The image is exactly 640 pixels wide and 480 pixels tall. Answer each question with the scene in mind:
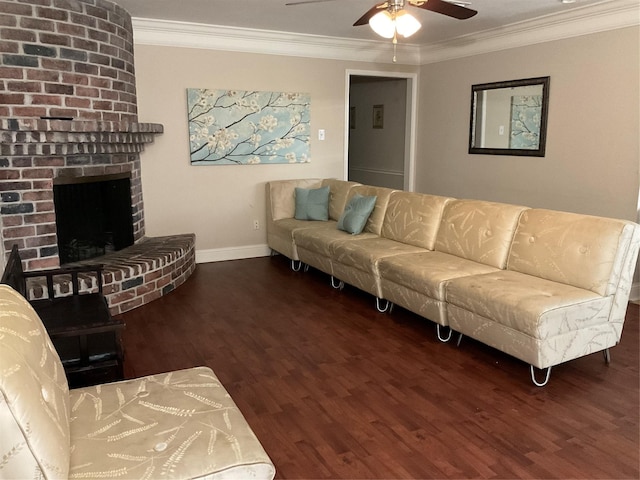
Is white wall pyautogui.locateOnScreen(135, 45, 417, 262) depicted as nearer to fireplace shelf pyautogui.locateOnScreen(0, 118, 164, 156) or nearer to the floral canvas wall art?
fireplace shelf pyautogui.locateOnScreen(0, 118, 164, 156)

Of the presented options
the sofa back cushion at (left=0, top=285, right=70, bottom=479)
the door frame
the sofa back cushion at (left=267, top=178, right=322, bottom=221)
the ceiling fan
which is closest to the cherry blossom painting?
the sofa back cushion at (left=267, top=178, right=322, bottom=221)

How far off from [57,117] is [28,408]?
3.07 meters

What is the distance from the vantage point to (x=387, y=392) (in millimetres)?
2764

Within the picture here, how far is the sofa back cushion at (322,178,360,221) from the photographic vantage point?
208 inches

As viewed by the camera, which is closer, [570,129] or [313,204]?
[570,129]

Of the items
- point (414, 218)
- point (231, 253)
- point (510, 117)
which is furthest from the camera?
point (231, 253)

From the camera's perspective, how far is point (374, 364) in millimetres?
3113

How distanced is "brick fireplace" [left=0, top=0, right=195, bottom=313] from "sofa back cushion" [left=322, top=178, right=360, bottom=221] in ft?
5.88

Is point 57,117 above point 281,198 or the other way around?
above

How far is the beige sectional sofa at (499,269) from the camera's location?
2.81 meters

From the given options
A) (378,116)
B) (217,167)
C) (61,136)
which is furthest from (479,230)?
(378,116)

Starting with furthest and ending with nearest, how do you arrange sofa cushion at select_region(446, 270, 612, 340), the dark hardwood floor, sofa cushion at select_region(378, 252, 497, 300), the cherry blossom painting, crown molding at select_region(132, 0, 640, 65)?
the cherry blossom painting
crown molding at select_region(132, 0, 640, 65)
sofa cushion at select_region(378, 252, 497, 300)
sofa cushion at select_region(446, 270, 612, 340)
the dark hardwood floor

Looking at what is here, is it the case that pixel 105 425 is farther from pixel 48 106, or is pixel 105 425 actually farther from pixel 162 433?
pixel 48 106

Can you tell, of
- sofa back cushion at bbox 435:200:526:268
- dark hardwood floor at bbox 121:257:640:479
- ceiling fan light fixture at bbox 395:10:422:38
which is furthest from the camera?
sofa back cushion at bbox 435:200:526:268
